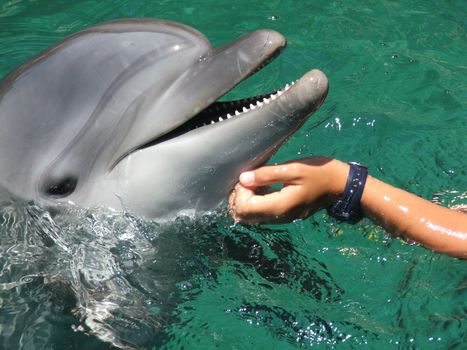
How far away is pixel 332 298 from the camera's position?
17.0ft

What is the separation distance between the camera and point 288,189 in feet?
14.6

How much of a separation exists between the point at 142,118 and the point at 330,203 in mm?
1285

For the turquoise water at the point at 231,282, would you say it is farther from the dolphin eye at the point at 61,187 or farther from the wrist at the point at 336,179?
the wrist at the point at 336,179

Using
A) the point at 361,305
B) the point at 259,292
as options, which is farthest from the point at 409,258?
the point at 259,292

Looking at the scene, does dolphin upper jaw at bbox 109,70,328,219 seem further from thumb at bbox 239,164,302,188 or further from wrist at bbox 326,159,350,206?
wrist at bbox 326,159,350,206

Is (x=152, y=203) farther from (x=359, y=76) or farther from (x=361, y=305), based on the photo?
(x=359, y=76)

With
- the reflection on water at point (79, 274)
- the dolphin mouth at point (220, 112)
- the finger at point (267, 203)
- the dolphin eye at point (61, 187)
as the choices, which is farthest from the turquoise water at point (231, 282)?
the dolphin mouth at point (220, 112)

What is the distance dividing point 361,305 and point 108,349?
1747 millimetres

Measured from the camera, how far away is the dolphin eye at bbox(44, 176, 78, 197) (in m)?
4.60

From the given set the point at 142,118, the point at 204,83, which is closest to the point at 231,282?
the point at 142,118

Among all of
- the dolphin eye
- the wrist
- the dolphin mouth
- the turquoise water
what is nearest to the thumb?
the wrist

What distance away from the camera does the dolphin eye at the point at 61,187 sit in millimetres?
4602

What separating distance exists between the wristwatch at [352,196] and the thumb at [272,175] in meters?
0.39

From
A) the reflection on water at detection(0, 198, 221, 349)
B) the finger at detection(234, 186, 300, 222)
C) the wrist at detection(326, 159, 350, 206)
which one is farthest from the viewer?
the reflection on water at detection(0, 198, 221, 349)
